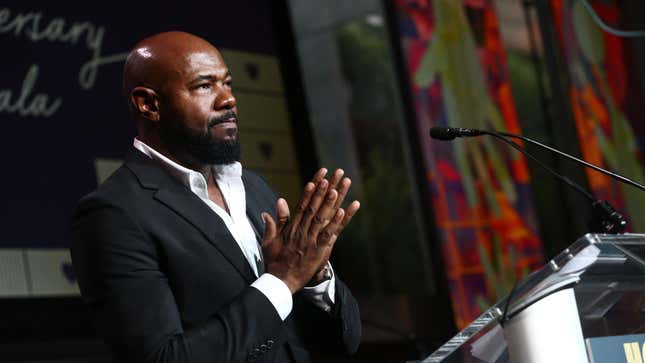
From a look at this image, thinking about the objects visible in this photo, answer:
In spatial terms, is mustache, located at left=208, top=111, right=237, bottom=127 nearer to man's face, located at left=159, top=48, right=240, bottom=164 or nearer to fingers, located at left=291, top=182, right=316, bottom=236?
man's face, located at left=159, top=48, right=240, bottom=164

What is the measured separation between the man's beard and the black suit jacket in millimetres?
66

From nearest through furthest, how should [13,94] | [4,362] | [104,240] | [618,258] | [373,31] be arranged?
[618,258]
[104,240]
[4,362]
[13,94]
[373,31]

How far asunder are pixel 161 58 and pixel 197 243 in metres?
0.38

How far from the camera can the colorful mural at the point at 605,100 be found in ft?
21.0

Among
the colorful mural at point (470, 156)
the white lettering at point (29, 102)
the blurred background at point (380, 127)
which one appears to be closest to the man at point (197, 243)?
the blurred background at point (380, 127)

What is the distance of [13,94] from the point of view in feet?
15.4

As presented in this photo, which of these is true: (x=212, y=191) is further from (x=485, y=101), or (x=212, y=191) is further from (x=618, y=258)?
(x=485, y=101)

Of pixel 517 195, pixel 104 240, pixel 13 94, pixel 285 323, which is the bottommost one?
pixel 517 195

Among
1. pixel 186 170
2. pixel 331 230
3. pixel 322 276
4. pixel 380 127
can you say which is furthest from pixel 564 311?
pixel 380 127

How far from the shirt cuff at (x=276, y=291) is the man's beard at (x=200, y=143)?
0.94 ft

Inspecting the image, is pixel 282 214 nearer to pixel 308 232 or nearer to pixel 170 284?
pixel 308 232

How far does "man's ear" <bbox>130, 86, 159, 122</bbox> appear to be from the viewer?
7.93 ft

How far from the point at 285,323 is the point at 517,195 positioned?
13.1 ft

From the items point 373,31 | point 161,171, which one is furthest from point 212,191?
point 373,31
